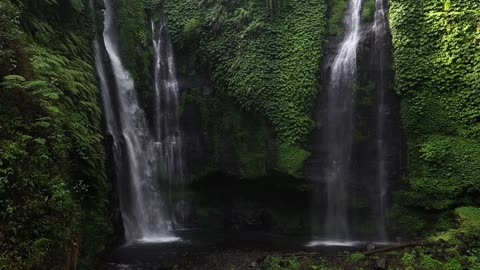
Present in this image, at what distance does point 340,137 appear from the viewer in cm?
1434

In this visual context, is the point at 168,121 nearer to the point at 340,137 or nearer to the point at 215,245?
the point at 215,245

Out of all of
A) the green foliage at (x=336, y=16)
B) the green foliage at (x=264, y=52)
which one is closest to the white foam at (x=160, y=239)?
the green foliage at (x=264, y=52)

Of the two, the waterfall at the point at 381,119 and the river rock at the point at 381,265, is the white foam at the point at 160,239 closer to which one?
the river rock at the point at 381,265

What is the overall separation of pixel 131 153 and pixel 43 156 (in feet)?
26.0

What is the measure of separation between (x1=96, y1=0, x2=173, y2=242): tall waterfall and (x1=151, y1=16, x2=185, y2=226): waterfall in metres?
0.38

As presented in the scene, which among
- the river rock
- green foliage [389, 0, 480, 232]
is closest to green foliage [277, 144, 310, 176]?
green foliage [389, 0, 480, 232]

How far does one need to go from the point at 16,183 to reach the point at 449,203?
1187 cm

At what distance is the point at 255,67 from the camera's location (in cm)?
1532

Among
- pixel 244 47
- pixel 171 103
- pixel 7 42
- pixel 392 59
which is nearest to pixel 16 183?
pixel 7 42

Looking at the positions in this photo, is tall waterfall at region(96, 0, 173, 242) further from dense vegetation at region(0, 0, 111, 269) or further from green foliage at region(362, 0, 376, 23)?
green foliage at region(362, 0, 376, 23)

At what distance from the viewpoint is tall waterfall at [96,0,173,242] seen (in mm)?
14023

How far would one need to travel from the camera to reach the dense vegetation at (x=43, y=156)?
6172 millimetres

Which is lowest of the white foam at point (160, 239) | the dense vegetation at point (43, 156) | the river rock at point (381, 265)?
the river rock at point (381, 265)

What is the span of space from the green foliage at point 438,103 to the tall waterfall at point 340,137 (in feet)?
5.25
